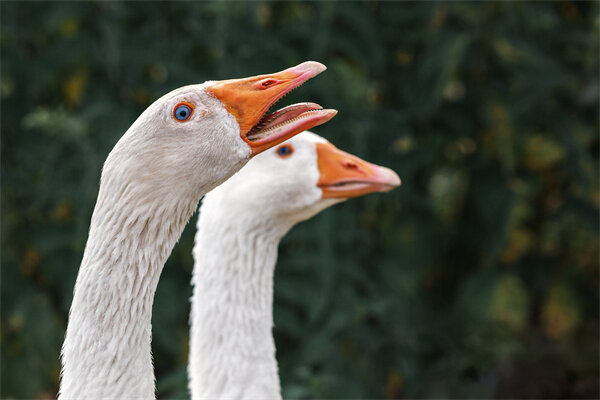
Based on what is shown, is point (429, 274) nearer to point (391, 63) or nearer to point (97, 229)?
point (391, 63)

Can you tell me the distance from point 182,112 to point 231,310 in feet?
3.75

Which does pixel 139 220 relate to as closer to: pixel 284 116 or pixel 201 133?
pixel 201 133

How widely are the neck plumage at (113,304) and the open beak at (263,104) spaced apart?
325 mm

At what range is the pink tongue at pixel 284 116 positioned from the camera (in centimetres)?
232

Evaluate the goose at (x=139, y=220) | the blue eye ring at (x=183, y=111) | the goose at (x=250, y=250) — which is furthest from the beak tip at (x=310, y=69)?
the goose at (x=250, y=250)

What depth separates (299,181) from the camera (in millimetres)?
3322

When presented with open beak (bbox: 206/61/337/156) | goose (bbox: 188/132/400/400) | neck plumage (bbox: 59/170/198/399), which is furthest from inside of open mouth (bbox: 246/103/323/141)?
goose (bbox: 188/132/400/400)

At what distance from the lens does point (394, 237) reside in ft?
18.4

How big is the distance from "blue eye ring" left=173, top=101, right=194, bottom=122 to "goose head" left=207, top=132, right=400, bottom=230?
1025 mm

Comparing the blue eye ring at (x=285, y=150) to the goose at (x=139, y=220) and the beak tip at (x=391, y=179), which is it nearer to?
the beak tip at (x=391, y=179)

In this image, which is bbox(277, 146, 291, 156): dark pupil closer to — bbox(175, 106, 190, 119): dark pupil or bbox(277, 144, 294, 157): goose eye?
bbox(277, 144, 294, 157): goose eye

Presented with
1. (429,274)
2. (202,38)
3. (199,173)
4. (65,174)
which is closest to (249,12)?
(202,38)

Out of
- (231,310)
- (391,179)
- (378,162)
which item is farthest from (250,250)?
(378,162)

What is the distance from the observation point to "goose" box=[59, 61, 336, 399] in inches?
83.8
